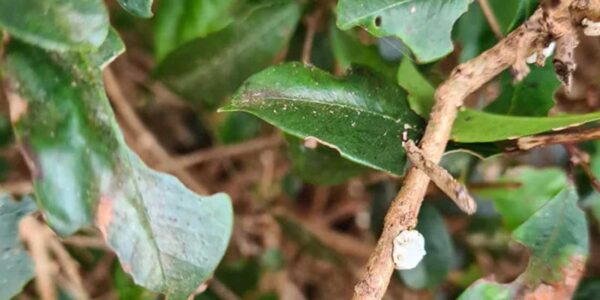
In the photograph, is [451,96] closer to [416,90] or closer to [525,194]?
[416,90]

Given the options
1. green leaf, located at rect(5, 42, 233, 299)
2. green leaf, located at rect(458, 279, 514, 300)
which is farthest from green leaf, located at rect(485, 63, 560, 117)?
green leaf, located at rect(5, 42, 233, 299)

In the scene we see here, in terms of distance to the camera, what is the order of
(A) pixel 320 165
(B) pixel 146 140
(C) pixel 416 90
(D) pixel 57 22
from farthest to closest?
(B) pixel 146 140, (A) pixel 320 165, (C) pixel 416 90, (D) pixel 57 22

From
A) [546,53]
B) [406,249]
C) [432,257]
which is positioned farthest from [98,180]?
[432,257]

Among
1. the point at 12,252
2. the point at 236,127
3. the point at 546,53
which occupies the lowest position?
the point at 12,252

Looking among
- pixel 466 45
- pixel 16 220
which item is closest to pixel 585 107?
pixel 466 45

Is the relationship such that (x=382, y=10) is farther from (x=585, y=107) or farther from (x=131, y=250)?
(x=585, y=107)

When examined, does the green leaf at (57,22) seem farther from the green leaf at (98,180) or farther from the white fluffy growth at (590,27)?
the white fluffy growth at (590,27)

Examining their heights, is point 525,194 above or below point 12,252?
above

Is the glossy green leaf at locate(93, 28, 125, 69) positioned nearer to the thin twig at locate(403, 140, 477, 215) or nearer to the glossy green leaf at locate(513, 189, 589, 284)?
the thin twig at locate(403, 140, 477, 215)
